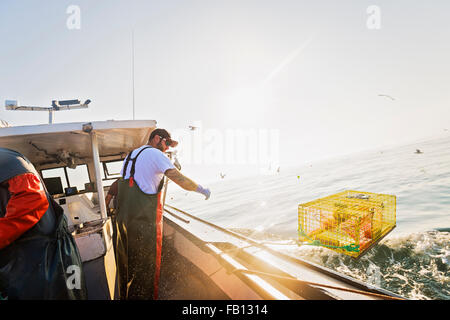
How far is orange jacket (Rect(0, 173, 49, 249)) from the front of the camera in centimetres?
122

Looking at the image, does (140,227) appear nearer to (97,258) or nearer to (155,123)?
(97,258)

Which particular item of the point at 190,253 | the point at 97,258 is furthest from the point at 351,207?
the point at 97,258

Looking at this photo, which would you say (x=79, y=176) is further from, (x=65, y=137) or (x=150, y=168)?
(x=150, y=168)

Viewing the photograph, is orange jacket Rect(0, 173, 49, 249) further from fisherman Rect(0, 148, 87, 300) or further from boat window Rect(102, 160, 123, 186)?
boat window Rect(102, 160, 123, 186)

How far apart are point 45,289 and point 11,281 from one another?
0.21 meters

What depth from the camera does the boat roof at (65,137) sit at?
2.53 m

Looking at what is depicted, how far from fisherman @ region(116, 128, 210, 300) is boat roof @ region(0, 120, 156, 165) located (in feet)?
3.09

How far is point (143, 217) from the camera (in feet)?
A: 6.78

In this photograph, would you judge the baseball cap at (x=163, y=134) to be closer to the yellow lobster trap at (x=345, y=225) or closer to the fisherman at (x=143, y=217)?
the fisherman at (x=143, y=217)

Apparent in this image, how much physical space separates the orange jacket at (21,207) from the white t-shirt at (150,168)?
81 cm

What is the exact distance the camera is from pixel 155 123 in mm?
2826

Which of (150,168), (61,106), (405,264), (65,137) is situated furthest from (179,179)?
(405,264)

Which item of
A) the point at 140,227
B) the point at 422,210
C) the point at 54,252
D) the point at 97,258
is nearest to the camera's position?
the point at 54,252
